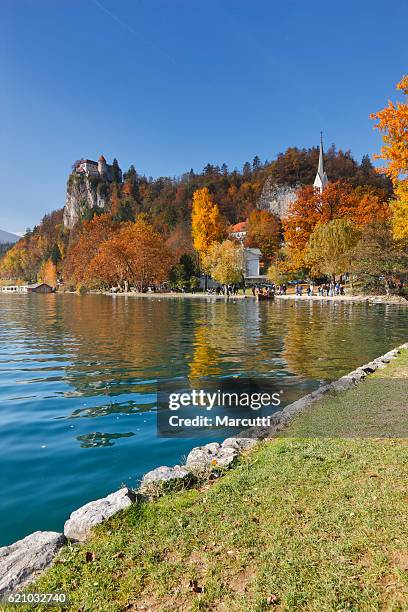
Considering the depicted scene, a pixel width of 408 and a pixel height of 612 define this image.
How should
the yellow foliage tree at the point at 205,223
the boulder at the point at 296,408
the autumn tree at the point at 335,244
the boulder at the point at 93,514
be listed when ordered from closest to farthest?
the boulder at the point at 93,514
the boulder at the point at 296,408
the autumn tree at the point at 335,244
the yellow foliage tree at the point at 205,223

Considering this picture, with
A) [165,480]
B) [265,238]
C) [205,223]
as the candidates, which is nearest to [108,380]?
[165,480]

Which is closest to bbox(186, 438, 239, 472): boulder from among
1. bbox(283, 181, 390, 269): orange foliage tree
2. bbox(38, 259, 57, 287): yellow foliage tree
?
bbox(283, 181, 390, 269): orange foliage tree

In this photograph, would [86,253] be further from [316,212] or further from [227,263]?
[316,212]

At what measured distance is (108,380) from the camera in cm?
1240

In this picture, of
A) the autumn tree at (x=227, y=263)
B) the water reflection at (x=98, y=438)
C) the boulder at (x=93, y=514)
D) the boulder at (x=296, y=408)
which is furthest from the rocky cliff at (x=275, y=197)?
the boulder at (x=93, y=514)

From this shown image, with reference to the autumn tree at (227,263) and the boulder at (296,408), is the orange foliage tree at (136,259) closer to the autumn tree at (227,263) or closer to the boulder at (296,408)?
the autumn tree at (227,263)

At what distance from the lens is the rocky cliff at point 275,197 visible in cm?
12888

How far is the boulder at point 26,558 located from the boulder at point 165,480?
1.16 metres

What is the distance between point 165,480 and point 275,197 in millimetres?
132485

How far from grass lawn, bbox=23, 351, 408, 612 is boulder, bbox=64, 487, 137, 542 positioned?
0.36 ft

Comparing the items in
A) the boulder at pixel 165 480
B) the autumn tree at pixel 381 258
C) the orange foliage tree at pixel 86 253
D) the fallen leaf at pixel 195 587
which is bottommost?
the boulder at pixel 165 480

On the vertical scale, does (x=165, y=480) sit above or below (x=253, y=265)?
below

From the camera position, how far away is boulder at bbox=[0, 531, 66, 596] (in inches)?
133

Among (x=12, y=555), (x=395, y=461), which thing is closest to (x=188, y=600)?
(x=12, y=555)
